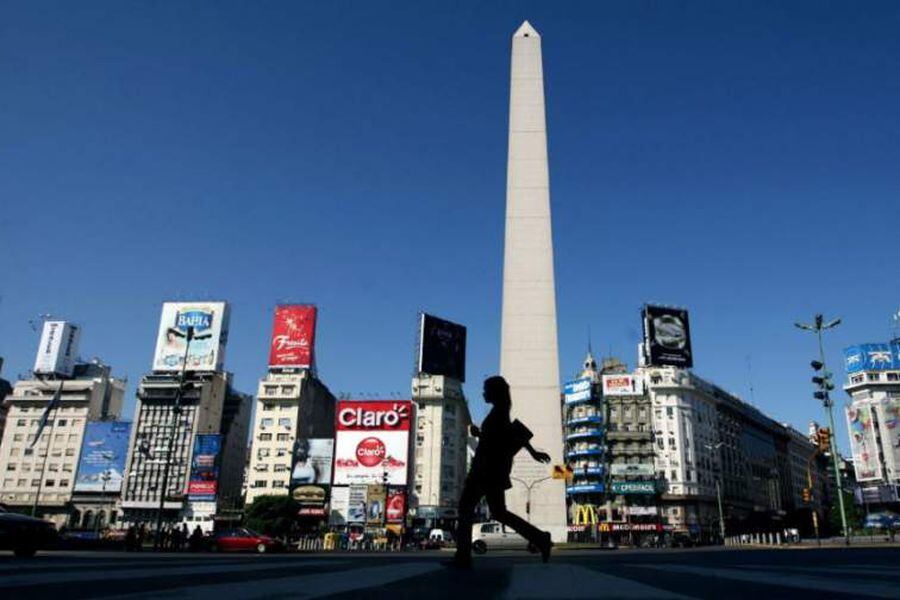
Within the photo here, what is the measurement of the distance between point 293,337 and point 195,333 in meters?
11.3

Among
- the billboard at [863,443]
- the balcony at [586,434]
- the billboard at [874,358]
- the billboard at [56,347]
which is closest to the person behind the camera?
the balcony at [586,434]

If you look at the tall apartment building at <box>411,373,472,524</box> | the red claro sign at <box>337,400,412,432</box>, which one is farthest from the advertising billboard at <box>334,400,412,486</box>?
the tall apartment building at <box>411,373,472,524</box>

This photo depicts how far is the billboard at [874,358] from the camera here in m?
96.4

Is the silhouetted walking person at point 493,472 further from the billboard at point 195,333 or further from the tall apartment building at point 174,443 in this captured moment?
the tall apartment building at point 174,443

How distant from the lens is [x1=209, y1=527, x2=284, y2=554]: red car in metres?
20.3

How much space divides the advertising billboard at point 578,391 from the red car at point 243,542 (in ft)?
179

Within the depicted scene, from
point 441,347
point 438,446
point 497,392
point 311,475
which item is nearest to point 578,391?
point 441,347

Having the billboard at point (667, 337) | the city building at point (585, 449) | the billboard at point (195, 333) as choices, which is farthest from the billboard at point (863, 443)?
the billboard at point (195, 333)

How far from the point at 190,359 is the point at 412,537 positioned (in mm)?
39271

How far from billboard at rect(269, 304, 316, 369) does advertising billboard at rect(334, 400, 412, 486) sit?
1499 centimetres

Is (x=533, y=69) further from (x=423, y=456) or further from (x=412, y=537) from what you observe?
(x=423, y=456)

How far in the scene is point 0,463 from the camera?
82.4 meters

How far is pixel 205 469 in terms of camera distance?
68688 mm

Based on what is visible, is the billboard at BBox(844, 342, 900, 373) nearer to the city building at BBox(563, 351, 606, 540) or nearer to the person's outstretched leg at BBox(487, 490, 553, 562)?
the city building at BBox(563, 351, 606, 540)
